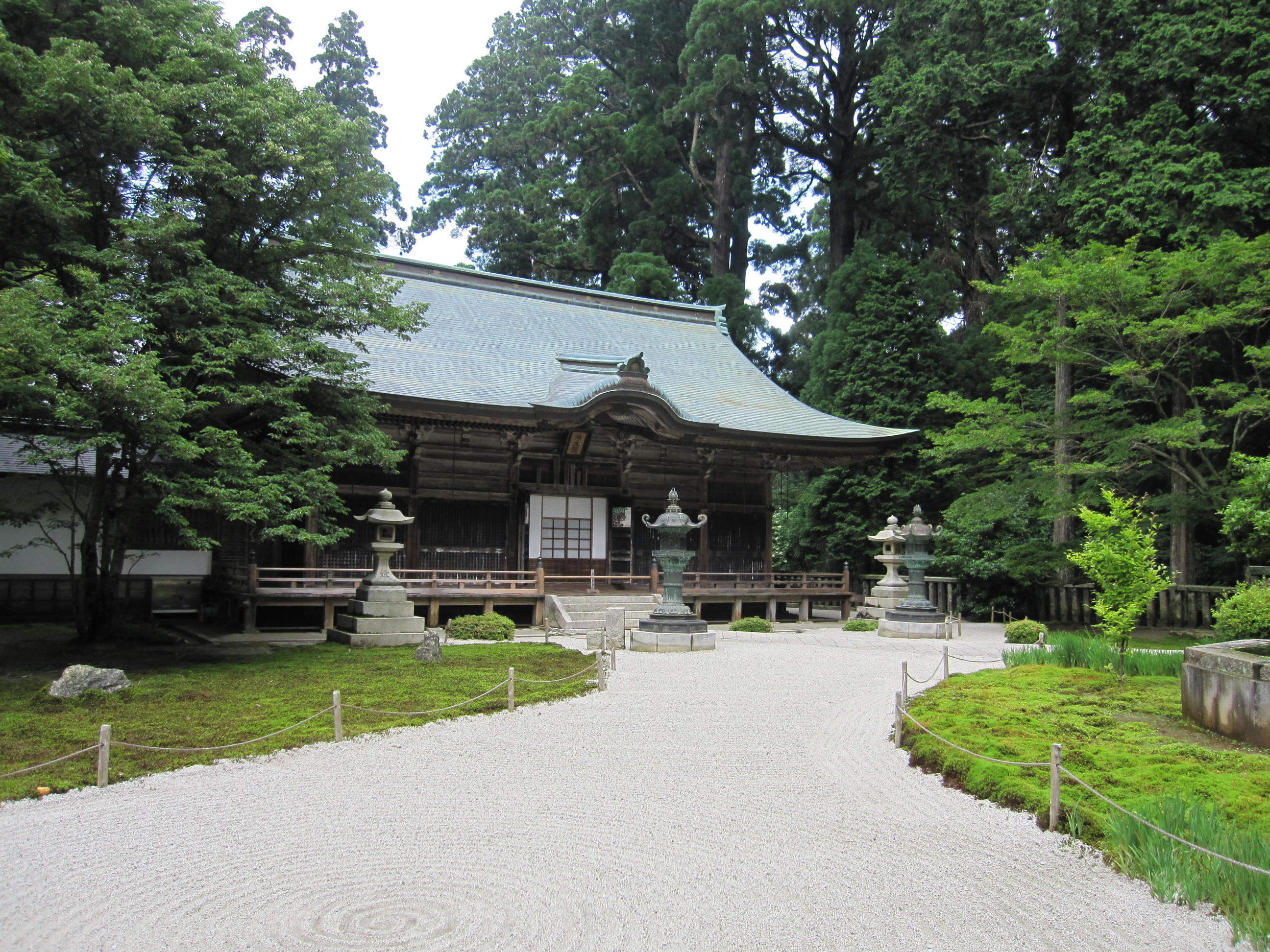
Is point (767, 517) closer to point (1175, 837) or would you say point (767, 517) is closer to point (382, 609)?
point (382, 609)

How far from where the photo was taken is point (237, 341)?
1112cm

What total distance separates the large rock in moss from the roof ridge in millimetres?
15700

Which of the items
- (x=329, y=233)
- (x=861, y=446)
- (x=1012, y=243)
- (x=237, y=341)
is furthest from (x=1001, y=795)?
(x=1012, y=243)

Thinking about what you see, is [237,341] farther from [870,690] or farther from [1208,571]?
[1208,571]

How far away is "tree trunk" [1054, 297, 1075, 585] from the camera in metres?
18.4

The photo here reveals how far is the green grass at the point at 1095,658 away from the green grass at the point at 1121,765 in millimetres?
525

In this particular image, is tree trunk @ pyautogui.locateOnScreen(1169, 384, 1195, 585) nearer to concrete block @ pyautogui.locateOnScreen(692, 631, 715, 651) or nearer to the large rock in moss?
concrete block @ pyautogui.locateOnScreen(692, 631, 715, 651)

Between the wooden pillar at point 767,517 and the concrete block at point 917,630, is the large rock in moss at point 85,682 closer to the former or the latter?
the concrete block at point 917,630

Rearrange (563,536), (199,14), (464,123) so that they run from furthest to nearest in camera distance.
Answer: (464,123), (563,536), (199,14)

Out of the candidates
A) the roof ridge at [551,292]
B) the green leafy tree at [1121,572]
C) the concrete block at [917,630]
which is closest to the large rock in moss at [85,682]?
the green leafy tree at [1121,572]

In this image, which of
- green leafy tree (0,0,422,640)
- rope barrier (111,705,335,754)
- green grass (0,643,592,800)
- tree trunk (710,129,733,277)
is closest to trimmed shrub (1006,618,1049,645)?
green grass (0,643,592,800)

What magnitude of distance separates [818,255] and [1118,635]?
35.4 m

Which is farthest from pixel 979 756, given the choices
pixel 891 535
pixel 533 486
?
pixel 533 486

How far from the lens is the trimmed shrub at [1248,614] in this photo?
1021 cm
